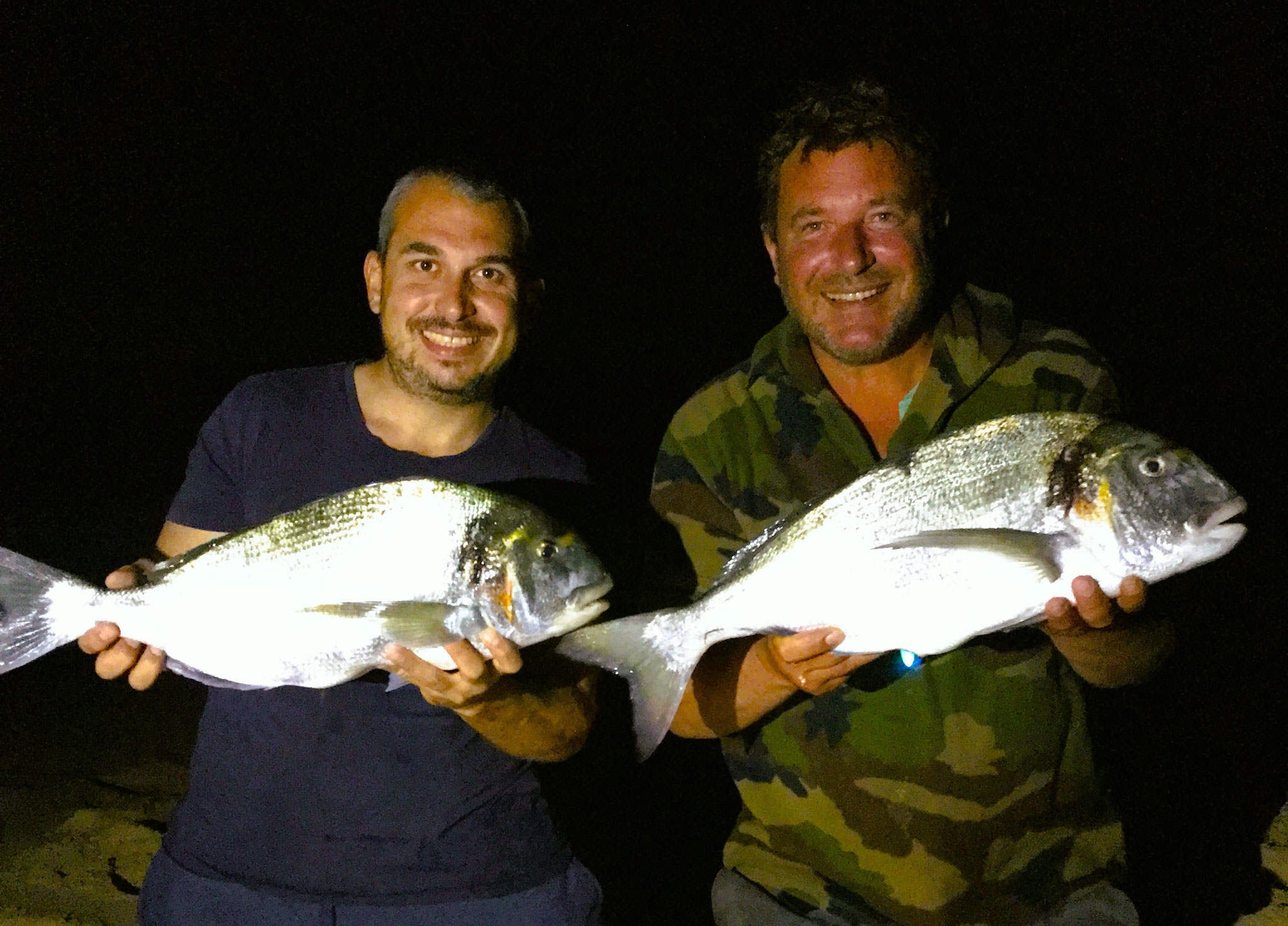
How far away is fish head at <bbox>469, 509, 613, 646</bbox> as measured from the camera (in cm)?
230

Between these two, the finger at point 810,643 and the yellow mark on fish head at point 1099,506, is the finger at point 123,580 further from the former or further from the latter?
the yellow mark on fish head at point 1099,506

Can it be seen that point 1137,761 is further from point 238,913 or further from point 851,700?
point 238,913

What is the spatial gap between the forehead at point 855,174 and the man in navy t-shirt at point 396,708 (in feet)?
3.45

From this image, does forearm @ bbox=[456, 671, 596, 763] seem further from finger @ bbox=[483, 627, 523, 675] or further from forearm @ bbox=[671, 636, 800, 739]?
forearm @ bbox=[671, 636, 800, 739]

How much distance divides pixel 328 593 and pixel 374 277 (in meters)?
1.24

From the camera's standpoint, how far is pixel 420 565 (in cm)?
227

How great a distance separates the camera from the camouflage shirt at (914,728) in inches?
94.0

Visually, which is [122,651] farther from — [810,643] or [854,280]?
[854,280]

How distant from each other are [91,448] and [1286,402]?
23.5 meters

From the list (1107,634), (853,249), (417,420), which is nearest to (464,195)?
(417,420)

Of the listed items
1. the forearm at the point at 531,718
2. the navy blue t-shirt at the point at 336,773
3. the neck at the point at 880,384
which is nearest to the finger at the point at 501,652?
the forearm at the point at 531,718

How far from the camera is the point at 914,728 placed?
2.44 meters

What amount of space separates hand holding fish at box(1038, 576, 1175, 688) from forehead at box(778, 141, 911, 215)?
1.46 m

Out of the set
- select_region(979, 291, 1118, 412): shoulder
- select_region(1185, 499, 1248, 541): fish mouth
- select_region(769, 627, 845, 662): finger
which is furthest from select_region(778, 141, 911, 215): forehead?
select_region(769, 627, 845, 662): finger
